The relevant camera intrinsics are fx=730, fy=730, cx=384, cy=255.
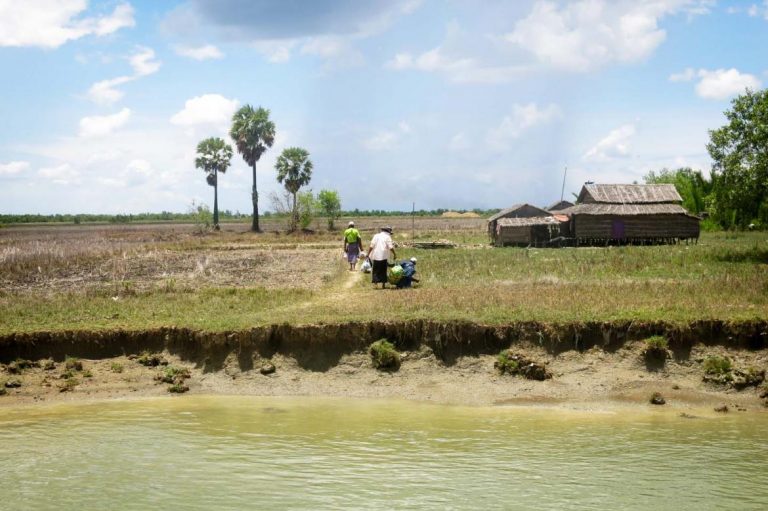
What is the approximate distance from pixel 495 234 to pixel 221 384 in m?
31.1

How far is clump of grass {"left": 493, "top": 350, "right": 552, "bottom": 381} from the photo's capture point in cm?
1335

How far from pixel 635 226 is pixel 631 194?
2122 mm

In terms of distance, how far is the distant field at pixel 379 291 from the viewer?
593 inches

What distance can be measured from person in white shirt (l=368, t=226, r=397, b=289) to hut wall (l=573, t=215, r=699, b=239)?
24202mm

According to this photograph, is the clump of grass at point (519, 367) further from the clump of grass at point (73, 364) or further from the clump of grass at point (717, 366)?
the clump of grass at point (73, 364)

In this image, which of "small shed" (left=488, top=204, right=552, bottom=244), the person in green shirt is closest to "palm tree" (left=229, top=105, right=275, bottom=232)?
"small shed" (left=488, top=204, right=552, bottom=244)

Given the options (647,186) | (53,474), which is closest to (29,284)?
(53,474)

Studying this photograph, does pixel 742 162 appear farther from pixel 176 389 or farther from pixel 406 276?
pixel 176 389

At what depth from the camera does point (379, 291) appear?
19.0 m

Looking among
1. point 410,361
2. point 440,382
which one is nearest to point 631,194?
point 410,361

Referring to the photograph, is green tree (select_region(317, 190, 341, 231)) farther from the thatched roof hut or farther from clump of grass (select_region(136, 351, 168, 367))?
clump of grass (select_region(136, 351, 168, 367))

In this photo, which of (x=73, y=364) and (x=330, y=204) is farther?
(x=330, y=204)

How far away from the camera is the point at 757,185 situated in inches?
1123

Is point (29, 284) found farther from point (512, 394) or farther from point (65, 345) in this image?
point (512, 394)
